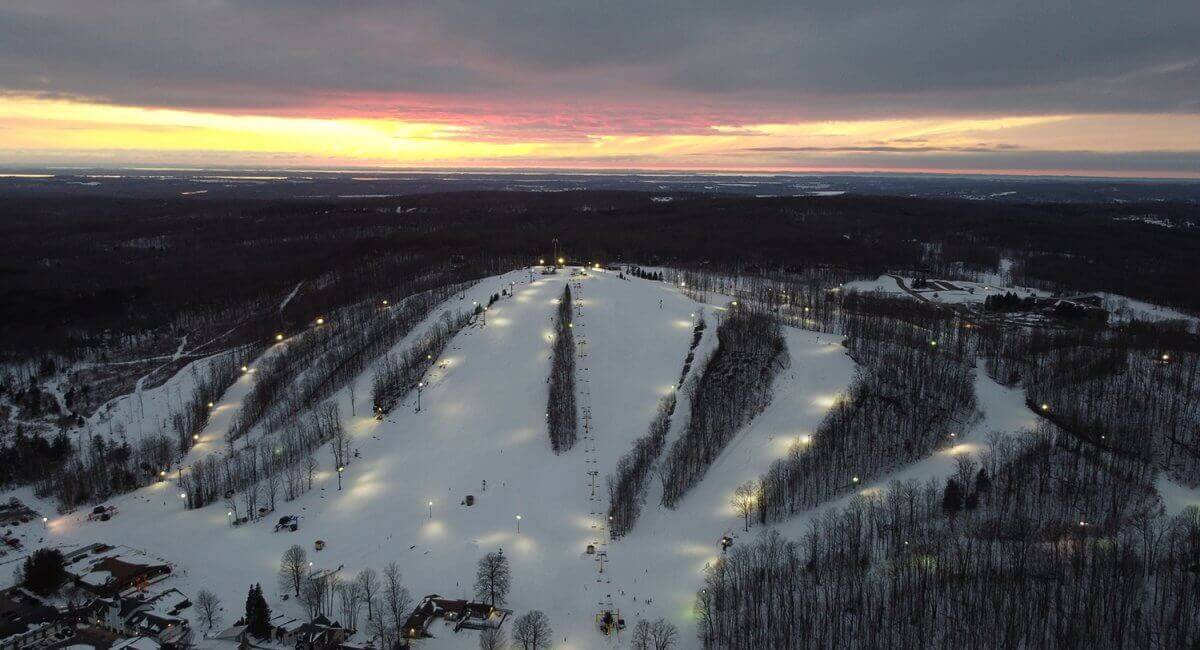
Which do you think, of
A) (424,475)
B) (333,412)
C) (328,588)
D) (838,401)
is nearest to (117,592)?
(328,588)

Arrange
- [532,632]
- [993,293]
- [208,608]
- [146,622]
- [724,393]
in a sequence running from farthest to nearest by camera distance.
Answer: [993,293] → [724,393] → [208,608] → [146,622] → [532,632]

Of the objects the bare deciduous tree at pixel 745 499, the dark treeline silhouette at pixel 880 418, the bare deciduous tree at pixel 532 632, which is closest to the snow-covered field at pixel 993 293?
the dark treeline silhouette at pixel 880 418

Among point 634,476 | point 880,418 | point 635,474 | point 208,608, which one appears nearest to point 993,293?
point 880,418

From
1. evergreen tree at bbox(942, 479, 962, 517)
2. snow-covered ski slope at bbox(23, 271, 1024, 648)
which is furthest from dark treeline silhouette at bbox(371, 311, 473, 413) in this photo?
evergreen tree at bbox(942, 479, 962, 517)

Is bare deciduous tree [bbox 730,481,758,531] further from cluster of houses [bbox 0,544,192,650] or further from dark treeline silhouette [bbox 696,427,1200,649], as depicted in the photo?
cluster of houses [bbox 0,544,192,650]

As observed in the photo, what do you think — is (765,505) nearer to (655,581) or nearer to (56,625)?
(655,581)

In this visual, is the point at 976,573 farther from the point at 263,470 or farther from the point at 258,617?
the point at 263,470

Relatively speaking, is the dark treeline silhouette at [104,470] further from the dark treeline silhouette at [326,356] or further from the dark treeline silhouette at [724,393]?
the dark treeline silhouette at [724,393]
